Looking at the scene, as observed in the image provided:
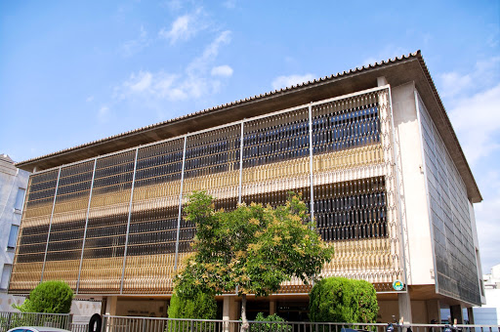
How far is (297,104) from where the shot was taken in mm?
19641

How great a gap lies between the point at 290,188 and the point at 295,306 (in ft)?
21.8

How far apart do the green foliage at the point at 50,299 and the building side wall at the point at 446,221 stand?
16151 mm

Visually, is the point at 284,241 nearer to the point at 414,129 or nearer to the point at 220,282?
the point at 220,282

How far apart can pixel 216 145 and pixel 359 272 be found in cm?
895

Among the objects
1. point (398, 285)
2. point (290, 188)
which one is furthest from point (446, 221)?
point (290, 188)

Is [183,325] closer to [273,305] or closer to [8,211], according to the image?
[273,305]

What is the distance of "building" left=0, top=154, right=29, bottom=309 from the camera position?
109 ft

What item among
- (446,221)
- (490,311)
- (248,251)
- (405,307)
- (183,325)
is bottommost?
(183,325)

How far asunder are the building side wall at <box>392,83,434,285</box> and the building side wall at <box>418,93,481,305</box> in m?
0.59

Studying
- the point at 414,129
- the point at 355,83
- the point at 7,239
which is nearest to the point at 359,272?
the point at 414,129

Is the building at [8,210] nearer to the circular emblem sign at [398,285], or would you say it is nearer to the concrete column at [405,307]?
the concrete column at [405,307]

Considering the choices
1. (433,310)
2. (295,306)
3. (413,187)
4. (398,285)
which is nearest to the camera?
(398,285)

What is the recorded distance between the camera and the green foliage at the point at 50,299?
20.1 meters

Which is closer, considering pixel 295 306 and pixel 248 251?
pixel 248 251
